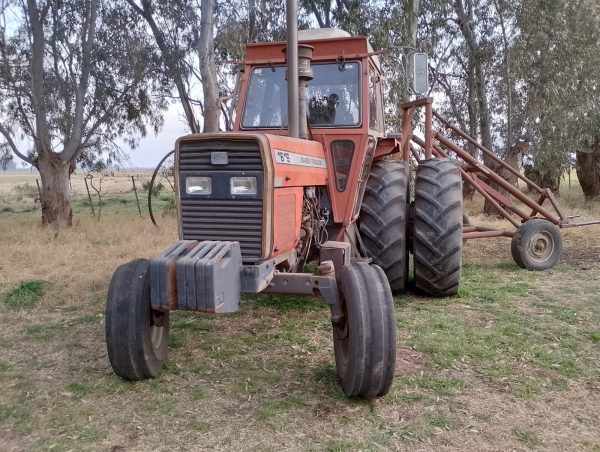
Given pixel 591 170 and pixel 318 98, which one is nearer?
pixel 318 98

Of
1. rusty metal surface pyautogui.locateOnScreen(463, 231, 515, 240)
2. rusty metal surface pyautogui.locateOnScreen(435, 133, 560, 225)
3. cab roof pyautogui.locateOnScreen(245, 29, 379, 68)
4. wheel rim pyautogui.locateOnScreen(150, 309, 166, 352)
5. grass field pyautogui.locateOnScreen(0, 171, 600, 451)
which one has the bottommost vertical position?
grass field pyautogui.locateOnScreen(0, 171, 600, 451)

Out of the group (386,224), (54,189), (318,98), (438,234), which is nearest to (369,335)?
(386,224)

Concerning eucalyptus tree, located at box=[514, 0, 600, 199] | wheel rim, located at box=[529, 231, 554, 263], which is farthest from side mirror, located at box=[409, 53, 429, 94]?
eucalyptus tree, located at box=[514, 0, 600, 199]

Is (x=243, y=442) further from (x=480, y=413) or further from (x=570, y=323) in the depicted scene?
(x=570, y=323)

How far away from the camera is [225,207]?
3.79m

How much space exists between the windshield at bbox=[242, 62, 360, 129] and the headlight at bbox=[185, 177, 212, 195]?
1467 mm

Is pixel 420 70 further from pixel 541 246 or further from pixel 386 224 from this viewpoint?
pixel 541 246

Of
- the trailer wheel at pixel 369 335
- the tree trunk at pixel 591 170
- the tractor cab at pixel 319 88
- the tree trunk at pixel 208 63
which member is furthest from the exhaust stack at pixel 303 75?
the tree trunk at pixel 591 170

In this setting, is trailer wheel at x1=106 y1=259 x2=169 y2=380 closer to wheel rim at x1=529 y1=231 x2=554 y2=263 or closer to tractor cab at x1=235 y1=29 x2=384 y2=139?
tractor cab at x1=235 y1=29 x2=384 y2=139

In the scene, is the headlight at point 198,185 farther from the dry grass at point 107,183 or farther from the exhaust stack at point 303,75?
the dry grass at point 107,183

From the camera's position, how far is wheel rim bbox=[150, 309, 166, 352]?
3.92m

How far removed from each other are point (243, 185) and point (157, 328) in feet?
3.94

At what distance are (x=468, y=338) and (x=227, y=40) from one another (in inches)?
445

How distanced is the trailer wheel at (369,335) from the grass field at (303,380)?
0.61ft
